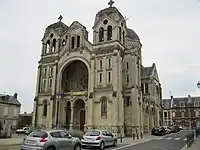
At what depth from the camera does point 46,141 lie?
11.6m

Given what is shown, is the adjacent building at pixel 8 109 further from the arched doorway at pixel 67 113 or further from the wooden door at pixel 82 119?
the wooden door at pixel 82 119

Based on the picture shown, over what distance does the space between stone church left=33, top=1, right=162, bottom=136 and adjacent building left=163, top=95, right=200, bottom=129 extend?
39661 mm

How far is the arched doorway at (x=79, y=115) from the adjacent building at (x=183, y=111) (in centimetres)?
5049

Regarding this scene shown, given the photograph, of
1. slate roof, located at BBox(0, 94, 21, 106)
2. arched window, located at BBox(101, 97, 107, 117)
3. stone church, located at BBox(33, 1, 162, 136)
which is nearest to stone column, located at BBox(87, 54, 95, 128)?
stone church, located at BBox(33, 1, 162, 136)

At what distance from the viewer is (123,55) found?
37.5 m

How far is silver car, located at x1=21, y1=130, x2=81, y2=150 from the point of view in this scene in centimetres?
1155

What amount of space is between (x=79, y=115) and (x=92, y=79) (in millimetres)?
6946

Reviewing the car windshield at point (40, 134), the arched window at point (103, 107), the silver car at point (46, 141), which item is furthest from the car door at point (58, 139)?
the arched window at point (103, 107)

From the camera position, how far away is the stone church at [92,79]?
3397 cm

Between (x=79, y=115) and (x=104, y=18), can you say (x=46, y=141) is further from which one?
(x=104, y=18)

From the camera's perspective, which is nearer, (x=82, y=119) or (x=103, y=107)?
(x=103, y=107)

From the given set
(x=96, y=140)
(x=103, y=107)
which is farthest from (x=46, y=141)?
(x=103, y=107)

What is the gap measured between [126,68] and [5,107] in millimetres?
24178

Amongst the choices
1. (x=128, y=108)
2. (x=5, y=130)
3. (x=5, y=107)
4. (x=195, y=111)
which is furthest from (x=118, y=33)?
(x=195, y=111)
